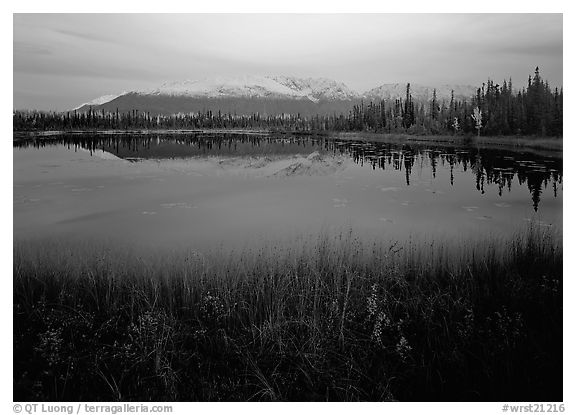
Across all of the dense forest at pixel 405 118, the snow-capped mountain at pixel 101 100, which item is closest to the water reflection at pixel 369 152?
the dense forest at pixel 405 118

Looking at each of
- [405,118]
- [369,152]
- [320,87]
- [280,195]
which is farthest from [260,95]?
[405,118]

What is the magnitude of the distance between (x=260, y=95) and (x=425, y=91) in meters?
1.96

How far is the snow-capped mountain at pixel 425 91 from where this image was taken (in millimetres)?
5215

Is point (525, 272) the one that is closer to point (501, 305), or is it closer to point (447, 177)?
point (501, 305)

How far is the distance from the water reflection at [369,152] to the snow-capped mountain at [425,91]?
635 millimetres

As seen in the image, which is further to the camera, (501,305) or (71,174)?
(71,174)

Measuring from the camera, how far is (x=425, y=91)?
530 cm

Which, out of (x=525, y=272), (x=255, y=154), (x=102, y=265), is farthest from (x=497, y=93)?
(x=102, y=265)

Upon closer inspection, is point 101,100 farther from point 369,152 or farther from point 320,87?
point 369,152

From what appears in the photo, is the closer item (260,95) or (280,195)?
(280,195)

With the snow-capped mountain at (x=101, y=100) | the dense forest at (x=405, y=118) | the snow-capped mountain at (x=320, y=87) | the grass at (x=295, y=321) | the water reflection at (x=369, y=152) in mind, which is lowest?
the grass at (x=295, y=321)

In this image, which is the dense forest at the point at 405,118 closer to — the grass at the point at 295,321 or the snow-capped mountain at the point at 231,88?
the snow-capped mountain at the point at 231,88

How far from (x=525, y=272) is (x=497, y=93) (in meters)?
2.01

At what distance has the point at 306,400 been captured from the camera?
3.62 meters
